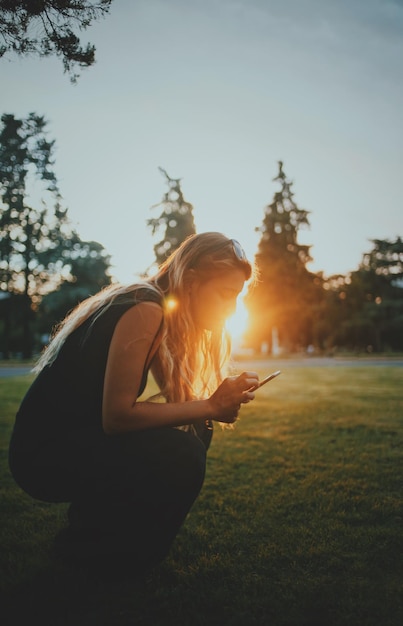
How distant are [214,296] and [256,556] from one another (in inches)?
54.8

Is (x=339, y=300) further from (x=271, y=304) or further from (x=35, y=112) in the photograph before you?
(x=35, y=112)

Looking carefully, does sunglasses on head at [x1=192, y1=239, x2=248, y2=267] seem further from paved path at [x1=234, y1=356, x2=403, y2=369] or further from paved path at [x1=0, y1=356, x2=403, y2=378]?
paved path at [x1=234, y1=356, x2=403, y2=369]

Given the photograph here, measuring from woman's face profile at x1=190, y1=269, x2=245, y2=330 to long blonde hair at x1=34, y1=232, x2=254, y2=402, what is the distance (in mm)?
32

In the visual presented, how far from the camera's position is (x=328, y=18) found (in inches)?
257

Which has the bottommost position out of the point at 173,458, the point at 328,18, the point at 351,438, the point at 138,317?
the point at 351,438

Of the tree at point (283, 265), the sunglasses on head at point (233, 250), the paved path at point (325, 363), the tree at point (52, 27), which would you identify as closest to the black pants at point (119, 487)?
the sunglasses on head at point (233, 250)

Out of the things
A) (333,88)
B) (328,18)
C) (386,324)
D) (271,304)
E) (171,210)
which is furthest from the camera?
(386,324)

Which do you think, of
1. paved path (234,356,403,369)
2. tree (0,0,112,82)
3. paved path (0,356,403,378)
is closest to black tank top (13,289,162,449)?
tree (0,0,112,82)

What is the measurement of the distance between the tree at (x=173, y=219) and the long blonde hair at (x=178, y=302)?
25943 millimetres

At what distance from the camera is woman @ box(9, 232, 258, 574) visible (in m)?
1.66

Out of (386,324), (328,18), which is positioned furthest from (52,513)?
(386,324)

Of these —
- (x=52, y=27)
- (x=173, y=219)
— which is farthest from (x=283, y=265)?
(x=52, y=27)

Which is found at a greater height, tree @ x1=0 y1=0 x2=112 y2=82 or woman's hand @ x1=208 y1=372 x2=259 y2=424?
tree @ x1=0 y1=0 x2=112 y2=82

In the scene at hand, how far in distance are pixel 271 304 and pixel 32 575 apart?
41.2 m
